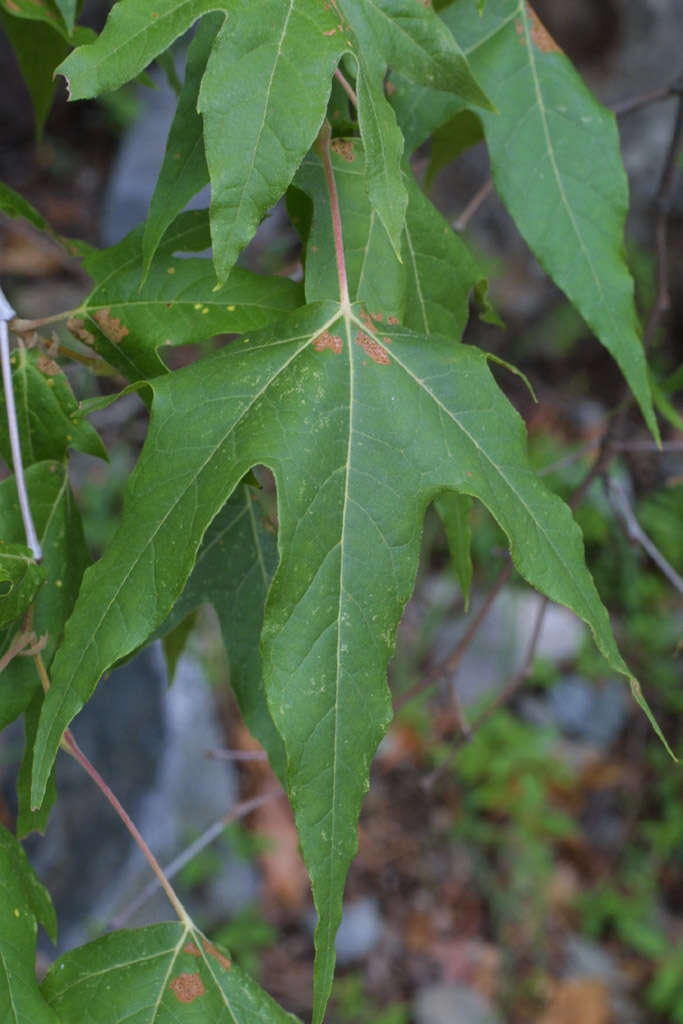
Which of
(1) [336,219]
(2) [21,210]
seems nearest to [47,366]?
(2) [21,210]

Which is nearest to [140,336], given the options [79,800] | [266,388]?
[266,388]

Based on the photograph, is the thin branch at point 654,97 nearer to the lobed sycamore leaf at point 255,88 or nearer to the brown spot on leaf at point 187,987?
the lobed sycamore leaf at point 255,88

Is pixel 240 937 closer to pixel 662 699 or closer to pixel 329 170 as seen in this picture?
pixel 662 699

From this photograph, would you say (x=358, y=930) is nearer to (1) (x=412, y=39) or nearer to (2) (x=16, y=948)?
(2) (x=16, y=948)

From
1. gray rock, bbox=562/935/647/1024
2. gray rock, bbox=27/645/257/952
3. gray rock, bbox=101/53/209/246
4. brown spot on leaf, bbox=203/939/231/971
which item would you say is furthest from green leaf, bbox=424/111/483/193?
gray rock, bbox=101/53/209/246

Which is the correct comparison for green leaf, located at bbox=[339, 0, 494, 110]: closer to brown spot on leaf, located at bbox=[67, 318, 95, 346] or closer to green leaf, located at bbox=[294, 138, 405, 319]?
green leaf, located at bbox=[294, 138, 405, 319]

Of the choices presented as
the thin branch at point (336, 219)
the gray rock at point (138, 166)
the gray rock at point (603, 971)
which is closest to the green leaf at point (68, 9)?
the thin branch at point (336, 219)
